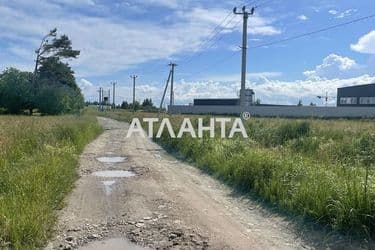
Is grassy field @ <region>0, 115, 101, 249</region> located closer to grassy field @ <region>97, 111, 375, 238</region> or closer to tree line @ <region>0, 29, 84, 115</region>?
grassy field @ <region>97, 111, 375, 238</region>

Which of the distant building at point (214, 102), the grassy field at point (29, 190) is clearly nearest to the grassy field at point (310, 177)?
the grassy field at point (29, 190)

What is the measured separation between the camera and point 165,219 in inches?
291

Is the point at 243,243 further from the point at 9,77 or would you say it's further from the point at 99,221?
A: the point at 9,77

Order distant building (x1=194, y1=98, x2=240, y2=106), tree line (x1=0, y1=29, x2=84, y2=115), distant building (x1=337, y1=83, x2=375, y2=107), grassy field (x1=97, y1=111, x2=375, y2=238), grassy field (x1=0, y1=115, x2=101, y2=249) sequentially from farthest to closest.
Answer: distant building (x1=194, y1=98, x2=240, y2=106) < distant building (x1=337, y1=83, x2=375, y2=107) < tree line (x1=0, y1=29, x2=84, y2=115) < grassy field (x1=97, y1=111, x2=375, y2=238) < grassy field (x1=0, y1=115, x2=101, y2=249)

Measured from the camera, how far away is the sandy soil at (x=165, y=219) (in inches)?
249

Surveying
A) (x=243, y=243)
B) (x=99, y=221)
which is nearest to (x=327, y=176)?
(x=243, y=243)

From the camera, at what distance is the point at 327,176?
8312mm

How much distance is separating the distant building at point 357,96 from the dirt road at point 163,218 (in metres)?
78.5

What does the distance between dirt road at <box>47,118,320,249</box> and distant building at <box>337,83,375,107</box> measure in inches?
3090

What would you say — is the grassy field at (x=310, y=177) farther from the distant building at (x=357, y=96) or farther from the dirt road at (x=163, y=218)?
the distant building at (x=357, y=96)

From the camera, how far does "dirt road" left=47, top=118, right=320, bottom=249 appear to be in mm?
6328

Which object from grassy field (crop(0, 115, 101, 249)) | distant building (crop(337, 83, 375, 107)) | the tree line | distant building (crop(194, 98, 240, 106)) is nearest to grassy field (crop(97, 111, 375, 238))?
grassy field (crop(0, 115, 101, 249))

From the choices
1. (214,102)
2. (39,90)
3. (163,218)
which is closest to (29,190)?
(163,218)

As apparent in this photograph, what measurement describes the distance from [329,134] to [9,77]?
6088 centimetres
